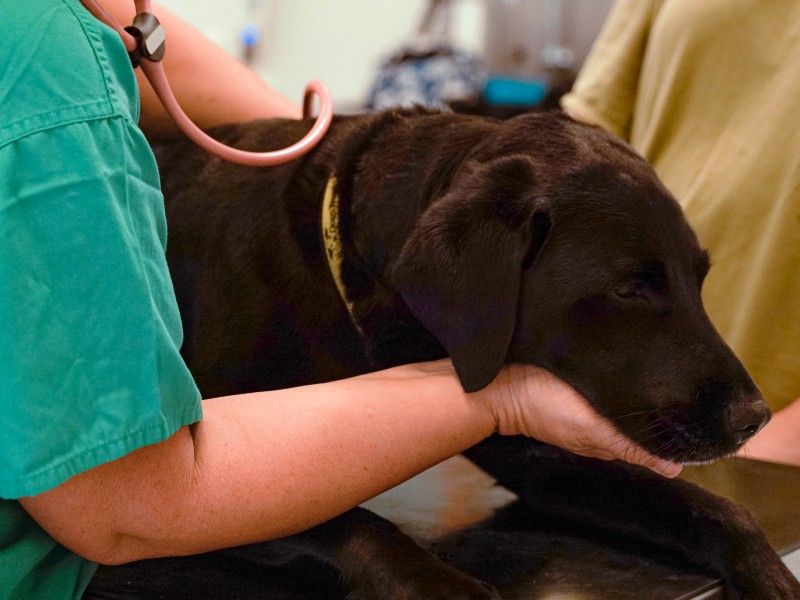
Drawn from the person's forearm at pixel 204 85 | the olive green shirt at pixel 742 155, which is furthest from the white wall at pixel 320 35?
the person's forearm at pixel 204 85

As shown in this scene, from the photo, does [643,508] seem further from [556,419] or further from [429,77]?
[429,77]

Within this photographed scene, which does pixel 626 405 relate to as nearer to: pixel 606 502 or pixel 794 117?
pixel 606 502

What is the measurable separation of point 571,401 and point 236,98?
0.73 meters

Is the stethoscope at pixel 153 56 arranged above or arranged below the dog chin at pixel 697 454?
above

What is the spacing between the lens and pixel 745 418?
37.2 inches

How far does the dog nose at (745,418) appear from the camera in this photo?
945 mm

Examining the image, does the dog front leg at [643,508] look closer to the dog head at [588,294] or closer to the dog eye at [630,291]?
the dog head at [588,294]

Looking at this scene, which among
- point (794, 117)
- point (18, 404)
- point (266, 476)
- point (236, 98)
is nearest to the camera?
point (18, 404)

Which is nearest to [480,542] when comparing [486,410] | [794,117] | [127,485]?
[486,410]

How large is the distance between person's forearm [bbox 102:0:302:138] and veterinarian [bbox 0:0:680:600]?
618 mm

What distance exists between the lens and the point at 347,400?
827 millimetres

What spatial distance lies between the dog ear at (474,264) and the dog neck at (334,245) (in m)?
0.11

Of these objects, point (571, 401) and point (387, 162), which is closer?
point (571, 401)

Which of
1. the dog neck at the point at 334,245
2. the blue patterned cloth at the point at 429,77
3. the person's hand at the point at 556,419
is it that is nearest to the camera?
the person's hand at the point at 556,419
